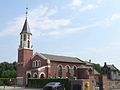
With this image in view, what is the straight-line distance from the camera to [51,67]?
211 ft

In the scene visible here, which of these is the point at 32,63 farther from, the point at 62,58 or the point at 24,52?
the point at 62,58

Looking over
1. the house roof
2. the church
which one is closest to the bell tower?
the church

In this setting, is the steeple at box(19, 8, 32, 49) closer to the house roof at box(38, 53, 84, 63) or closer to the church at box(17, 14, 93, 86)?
the church at box(17, 14, 93, 86)

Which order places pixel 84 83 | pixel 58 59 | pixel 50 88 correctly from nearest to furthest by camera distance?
pixel 84 83 < pixel 50 88 < pixel 58 59

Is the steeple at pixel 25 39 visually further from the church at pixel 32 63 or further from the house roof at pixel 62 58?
the house roof at pixel 62 58

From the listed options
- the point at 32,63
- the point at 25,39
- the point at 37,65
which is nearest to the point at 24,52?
the point at 25,39

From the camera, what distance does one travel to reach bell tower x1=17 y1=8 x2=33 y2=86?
6550 centimetres

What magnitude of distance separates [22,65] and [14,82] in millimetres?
4923

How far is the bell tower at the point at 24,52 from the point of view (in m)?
65.5

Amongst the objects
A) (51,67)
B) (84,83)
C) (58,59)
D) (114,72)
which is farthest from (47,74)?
(84,83)

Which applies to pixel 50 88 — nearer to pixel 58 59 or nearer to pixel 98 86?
pixel 98 86

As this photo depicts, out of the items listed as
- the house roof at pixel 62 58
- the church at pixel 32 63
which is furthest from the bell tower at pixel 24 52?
the house roof at pixel 62 58

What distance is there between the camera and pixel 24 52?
65375mm

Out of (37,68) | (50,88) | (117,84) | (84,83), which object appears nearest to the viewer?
(84,83)
